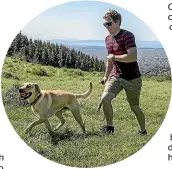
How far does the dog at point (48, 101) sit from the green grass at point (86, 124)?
8 centimetres

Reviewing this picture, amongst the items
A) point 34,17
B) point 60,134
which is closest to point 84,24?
point 34,17

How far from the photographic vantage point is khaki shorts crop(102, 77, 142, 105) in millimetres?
12930

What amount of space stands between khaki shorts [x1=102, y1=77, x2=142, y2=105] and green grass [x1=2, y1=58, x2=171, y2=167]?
0.32ft

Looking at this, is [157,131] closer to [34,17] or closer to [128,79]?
[128,79]

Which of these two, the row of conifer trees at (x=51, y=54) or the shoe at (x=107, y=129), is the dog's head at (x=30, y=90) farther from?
the shoe at (x=107, y=129)

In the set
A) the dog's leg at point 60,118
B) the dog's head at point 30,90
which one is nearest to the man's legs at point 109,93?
the dog's leg at point 60,118

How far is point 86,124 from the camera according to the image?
13.3 metres

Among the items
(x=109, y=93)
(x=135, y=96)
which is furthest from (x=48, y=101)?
(x=135, y=96)

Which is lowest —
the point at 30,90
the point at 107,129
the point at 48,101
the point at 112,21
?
the point at 107,129

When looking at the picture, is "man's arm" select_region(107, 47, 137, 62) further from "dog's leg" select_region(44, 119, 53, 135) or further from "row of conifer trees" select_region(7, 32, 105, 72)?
"dog's leg" select_region(44, 119, 53, 135)

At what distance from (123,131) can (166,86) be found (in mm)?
836

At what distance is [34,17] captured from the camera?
43.1 ft

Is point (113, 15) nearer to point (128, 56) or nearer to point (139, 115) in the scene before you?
point (128, 56)

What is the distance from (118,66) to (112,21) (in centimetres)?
58
